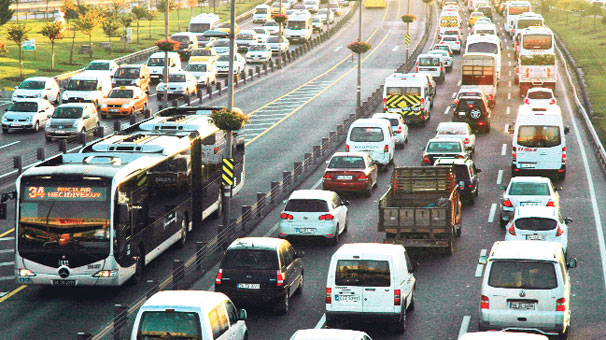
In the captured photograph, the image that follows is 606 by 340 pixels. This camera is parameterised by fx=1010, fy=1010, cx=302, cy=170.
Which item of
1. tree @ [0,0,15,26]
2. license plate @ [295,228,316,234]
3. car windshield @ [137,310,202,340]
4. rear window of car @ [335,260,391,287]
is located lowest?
license plate @ [295,228,316,234]

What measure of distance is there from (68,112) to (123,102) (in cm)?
613

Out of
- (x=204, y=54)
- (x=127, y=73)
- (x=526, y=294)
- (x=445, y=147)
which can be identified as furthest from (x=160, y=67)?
(x=526, y=294)

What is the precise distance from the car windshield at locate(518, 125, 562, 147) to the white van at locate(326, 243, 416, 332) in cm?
2018

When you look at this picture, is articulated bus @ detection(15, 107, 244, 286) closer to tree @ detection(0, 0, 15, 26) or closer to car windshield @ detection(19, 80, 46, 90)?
car windshield @ detection(19, 80, 46, 90)

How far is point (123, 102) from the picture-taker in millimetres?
53219

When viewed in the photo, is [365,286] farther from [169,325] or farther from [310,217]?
[310,217]

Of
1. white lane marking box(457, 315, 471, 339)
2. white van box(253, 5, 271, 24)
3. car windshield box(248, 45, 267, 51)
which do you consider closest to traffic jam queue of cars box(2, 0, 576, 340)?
white lane marking box(457, 315, 471, 339)

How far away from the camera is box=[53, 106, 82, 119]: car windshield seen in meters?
47.1

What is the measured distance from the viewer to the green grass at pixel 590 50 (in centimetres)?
6424

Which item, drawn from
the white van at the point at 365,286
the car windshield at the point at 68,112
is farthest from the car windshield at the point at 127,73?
the white van at the point at 365,286

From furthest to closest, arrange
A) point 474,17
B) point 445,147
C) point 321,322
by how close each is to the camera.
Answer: point 474,17, point 445,147, point 321,322

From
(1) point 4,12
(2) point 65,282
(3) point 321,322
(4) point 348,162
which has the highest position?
(1) point 4,12

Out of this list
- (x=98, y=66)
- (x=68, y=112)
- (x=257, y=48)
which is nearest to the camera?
(x=68, y=112)

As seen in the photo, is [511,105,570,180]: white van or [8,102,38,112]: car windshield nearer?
[511,105,570,180]: white van
